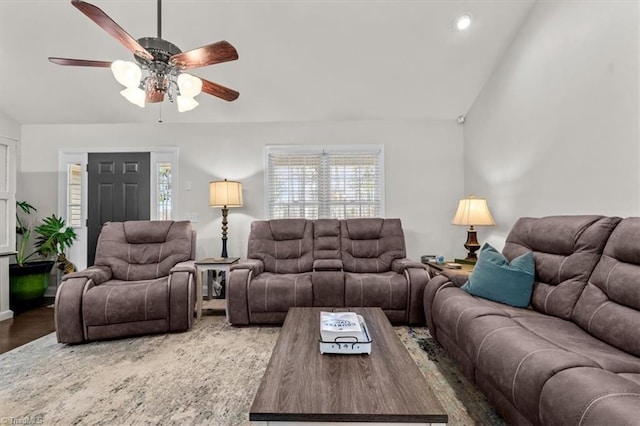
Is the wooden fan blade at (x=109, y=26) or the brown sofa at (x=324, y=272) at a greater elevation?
the wooden fan blade at (x=109, y=26)

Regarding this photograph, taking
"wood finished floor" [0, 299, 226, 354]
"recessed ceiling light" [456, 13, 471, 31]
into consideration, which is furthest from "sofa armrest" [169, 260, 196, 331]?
"recessed ceiling light" [456, 13, 471, 31]

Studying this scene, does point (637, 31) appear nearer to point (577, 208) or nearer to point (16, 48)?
point (577, 208)

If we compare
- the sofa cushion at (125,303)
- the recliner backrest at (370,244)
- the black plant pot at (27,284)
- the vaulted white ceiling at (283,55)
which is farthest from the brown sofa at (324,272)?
the black plant pot at (27,284)

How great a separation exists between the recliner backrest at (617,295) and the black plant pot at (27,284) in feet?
17.3

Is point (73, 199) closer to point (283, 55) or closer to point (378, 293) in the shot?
point (283, 55)

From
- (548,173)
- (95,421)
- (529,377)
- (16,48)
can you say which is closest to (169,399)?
(95,421)

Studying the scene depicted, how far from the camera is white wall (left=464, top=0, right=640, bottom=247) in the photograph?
6.41 feet

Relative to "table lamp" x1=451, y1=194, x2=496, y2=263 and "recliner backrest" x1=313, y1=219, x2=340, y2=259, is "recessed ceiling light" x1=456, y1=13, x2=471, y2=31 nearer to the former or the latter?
"table lamp" x1=451, y1=194, x2=496, y2=263

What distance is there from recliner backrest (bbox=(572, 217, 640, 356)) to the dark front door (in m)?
4.53

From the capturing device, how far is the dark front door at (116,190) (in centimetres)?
407

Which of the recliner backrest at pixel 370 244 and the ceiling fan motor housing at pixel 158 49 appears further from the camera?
the recliner backrest at pixel 370 244

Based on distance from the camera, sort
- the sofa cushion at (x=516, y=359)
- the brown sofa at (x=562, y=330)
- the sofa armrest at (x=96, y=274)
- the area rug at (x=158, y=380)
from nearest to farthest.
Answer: the brown sofa at (x=562, y=330) → the sofa cushion at (x=516, y=359) → the area rug at (x=158, y=380) → the sofa armrest at (x=96, y=274)

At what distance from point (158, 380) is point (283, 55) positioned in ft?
10.2

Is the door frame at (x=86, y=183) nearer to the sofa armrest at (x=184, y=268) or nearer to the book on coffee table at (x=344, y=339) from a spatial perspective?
the sofa armrest at (x=184, y=268)
